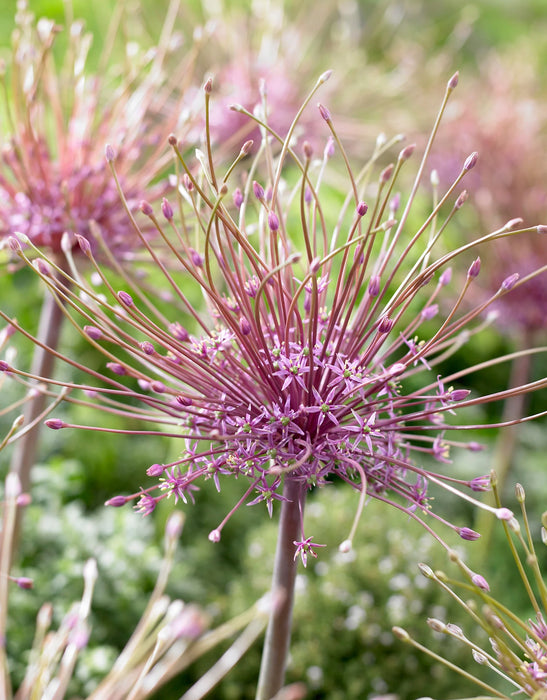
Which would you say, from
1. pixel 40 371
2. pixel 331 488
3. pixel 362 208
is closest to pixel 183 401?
pixel 362 208

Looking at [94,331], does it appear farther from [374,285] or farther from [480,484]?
[480,484]

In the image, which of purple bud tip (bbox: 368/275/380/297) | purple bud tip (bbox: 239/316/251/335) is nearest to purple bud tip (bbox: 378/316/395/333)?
purple bud tip (bbox: 368/275/380/297)

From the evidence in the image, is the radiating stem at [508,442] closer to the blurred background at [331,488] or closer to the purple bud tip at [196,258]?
the blurred background at [331,488]

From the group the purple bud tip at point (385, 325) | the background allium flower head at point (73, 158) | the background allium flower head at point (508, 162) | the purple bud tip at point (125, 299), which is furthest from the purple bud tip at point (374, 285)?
the background allium flower head at point (508, 162)

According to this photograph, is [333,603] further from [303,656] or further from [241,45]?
[241,45]

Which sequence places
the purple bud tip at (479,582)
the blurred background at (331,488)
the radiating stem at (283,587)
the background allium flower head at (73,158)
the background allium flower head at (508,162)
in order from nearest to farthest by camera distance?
the purple bud tip at (479,582)
the radiating stem at (283,587)
the background allium flower head at (73,158)
the blurred background at (331,488)
the background allium flower head at (508,162)

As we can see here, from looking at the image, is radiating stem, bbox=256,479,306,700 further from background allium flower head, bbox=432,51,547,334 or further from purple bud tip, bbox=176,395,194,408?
background allium flower head, bbox=432,51,547,334

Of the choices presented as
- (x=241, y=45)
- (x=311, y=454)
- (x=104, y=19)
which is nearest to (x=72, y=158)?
(x=311, y=454)
